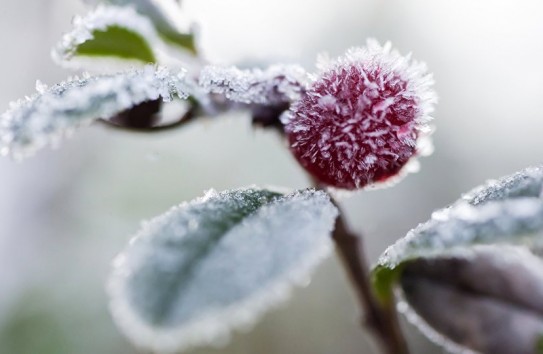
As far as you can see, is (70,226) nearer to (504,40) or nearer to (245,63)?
(245,63)

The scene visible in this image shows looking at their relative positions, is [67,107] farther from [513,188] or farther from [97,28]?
[513,188]

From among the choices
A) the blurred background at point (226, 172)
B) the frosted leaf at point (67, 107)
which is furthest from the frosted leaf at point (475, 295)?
the blurred background at point (226, 172)

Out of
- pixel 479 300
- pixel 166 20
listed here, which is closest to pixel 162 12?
pixel 166 20

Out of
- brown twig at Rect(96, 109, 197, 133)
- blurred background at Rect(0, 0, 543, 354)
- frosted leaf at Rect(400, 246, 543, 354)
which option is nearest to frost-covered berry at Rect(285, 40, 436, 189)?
brown twig at Rect(96, 109, 197, 133)

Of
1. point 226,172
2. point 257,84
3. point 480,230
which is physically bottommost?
point 480,230

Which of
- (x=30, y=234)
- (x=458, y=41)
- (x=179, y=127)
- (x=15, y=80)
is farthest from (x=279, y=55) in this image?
(x=458, y=41)

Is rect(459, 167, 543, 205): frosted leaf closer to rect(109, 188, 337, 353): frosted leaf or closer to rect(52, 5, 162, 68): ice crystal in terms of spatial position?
rect(109, 188, 337, 353): frosted leaf

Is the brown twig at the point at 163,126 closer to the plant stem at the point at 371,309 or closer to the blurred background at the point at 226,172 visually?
the plant stem at the point at 371,309
